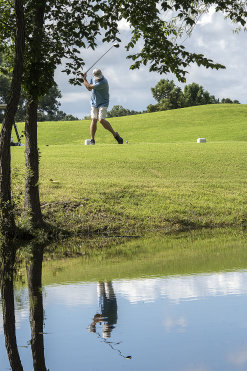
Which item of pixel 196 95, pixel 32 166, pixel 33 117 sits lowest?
pixel 32 166

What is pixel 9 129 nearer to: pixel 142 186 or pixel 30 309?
pixel 142 186

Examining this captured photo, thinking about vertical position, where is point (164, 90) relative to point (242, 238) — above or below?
above

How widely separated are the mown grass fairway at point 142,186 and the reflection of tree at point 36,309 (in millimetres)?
4560

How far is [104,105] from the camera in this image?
69.5ft

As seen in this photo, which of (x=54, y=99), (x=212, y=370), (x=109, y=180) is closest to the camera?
(x=212, y=370)

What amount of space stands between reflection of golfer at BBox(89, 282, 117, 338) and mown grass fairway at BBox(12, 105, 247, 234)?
22.7 feet

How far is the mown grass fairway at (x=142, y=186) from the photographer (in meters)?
15.6

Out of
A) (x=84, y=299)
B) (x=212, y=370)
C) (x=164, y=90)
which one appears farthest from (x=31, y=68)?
(x=164, y=90)

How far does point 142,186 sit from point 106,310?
1197 centimetres

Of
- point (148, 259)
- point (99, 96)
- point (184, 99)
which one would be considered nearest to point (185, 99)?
point (184, 99)

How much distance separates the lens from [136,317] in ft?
20.0

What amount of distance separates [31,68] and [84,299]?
7.48 metres

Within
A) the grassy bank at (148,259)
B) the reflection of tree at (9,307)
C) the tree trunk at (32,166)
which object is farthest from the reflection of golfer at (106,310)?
the tree trunk at (32,166)

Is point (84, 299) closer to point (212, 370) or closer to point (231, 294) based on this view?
point (231, 294)
